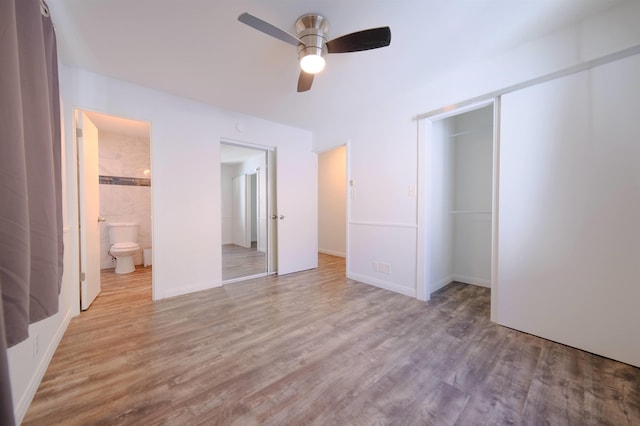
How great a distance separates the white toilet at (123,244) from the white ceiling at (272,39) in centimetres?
243

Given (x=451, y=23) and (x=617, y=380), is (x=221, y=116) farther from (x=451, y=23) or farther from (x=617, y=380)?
(x=617, y=380)

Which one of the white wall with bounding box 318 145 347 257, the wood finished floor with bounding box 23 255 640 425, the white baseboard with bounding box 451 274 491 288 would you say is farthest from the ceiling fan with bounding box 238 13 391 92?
the white wall with bounding box 318 145 347 257

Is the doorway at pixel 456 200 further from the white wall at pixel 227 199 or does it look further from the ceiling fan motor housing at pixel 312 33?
the white wall at pixel 227 199

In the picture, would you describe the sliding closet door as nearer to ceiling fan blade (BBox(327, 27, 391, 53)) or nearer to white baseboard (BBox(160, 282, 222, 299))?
ceiling fan blade (BBox(327, 27, 391, 53))

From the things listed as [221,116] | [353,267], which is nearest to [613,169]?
[353,267]

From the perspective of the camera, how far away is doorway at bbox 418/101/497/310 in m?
2.65

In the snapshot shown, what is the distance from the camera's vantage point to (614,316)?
1.61 metres

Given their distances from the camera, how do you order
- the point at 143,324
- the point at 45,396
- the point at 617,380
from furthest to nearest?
the point at 143,324
the point at 617,380
the point at 45,396

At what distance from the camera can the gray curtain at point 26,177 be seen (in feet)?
2.44

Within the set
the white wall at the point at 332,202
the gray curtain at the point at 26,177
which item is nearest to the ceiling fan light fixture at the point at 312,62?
the gray curtain at the point at 26,177

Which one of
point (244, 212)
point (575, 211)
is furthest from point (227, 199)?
point (575, 211)

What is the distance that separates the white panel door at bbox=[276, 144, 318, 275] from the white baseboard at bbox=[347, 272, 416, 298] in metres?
0.88

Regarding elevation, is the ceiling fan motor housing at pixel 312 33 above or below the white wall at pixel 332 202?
above

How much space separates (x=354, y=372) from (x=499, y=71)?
8.67 ft
